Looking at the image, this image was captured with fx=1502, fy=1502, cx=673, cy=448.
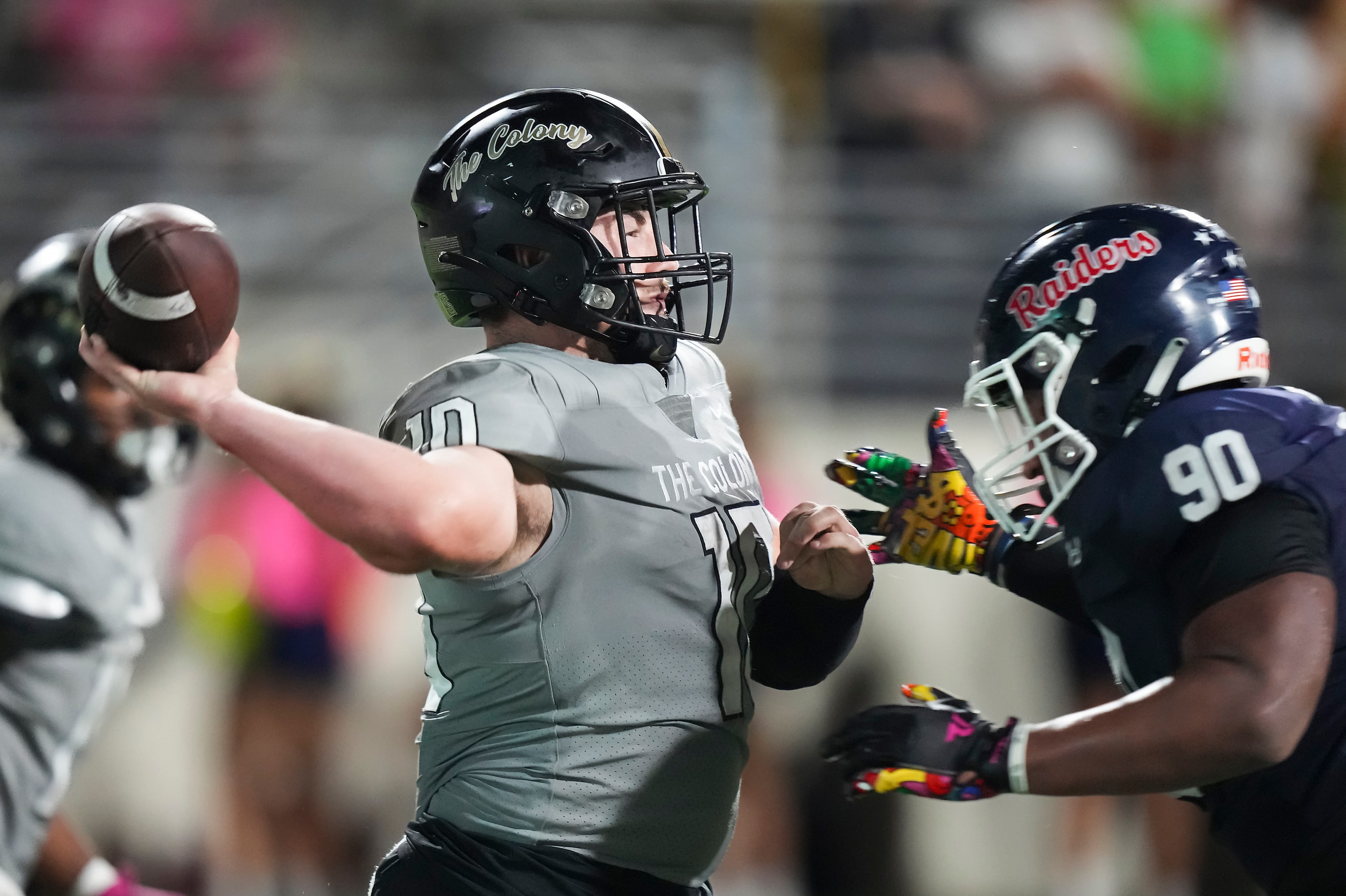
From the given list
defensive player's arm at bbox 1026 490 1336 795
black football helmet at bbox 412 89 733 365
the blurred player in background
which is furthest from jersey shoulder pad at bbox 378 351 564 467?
the blurred player in background

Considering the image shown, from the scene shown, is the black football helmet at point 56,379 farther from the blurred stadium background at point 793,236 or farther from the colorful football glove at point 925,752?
the blurred stadium background at point 793,236

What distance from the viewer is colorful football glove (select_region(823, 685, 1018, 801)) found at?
2.09 m

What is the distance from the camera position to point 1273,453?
2.08 metres

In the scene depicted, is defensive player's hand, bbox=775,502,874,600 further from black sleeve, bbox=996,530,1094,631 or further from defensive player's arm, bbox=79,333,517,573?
defensive player's arm, bbox=79,333,517,573

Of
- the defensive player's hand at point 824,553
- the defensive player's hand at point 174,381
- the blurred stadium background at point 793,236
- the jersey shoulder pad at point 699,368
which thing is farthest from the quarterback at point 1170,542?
the blurred stadium background at point 793,236

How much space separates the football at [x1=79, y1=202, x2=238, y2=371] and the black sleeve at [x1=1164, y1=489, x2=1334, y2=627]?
1.40 metres

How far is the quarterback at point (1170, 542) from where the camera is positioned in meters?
1.97

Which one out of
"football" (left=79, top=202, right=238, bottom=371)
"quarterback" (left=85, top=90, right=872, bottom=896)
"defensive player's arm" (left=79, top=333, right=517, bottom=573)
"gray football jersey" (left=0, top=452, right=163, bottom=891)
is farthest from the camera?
"gray football jersey" (left=0, top=452, right=163, bottom=891)

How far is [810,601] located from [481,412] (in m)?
0.67

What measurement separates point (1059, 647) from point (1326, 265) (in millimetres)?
2479

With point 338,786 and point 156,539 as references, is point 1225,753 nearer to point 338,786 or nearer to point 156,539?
point 338,786

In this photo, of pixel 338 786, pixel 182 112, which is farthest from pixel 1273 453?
pixel 182 112

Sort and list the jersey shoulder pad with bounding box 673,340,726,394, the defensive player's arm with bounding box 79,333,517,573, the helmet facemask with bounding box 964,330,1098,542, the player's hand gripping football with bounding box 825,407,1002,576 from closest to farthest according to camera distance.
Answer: the defensive player's arm with bounding box 79,333,517,573 < the helmet facemask with bounding box 964,330,1098,542 < the jersey shoulder pad with bounding box 673,340,726,394 < the player's hand gripping football with bounding box 825,407,1002,576

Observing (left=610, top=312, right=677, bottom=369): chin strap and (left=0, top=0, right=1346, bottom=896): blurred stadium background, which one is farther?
(left=0, top=0, right=1346, bottom=896): blurred stadium background
